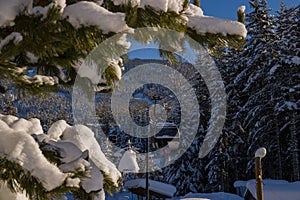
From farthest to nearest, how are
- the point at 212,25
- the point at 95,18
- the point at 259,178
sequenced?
the point at 259,178
the point at 212,25
the point at 95,18

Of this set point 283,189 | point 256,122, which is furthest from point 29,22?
point 256,122

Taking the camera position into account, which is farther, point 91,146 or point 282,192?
point 282,192

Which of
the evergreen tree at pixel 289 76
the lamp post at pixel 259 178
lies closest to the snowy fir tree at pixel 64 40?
the lamp post at pixel 259 178

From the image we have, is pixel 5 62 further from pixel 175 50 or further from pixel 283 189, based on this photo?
pixel 283 189

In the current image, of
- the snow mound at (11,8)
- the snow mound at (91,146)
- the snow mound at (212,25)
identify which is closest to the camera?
the snow mound at (11,8)

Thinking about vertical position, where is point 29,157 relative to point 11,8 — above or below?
below

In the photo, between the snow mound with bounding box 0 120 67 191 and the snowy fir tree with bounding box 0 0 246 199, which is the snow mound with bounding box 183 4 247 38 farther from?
the snow mound with bounding box 0 120 67 191

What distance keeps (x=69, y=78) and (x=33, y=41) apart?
104 cm

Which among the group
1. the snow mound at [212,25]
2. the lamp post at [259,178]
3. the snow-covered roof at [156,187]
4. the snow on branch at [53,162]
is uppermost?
the snow mound at [212,25]

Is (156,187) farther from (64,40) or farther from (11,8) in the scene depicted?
(11,8)

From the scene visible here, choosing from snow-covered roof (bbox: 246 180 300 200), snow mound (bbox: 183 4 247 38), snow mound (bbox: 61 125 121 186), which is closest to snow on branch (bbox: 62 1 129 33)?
snow mound (bbox: 183 4 247 38)

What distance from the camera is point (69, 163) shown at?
1659 millimetres

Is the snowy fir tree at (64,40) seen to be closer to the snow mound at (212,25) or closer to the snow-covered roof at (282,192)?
the snow mound at (212,25)

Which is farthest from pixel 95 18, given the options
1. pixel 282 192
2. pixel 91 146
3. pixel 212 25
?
pixel 282 192
